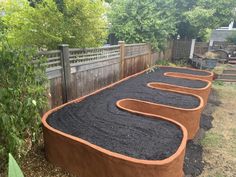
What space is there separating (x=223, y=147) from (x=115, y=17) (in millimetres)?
5947

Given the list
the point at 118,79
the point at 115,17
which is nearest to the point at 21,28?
the point at 118,79

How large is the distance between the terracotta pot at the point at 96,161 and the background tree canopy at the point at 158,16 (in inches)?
216

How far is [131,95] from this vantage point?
500 centimetres

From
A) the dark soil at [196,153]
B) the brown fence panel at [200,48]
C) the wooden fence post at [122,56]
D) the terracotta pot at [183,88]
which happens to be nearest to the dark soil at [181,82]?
the terracotta pot at [183,88]

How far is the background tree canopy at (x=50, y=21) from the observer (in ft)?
11.9

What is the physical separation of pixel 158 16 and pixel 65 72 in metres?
6.07

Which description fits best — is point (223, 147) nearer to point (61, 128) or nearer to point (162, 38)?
point (61, 128)

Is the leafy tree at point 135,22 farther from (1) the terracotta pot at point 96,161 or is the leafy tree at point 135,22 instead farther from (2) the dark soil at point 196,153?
(1) the terracotta pot at point 96,161

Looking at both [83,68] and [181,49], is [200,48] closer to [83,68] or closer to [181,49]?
[181,49]

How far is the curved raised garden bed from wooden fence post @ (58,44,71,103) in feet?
0.82

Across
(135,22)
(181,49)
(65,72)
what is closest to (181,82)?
(135,22)

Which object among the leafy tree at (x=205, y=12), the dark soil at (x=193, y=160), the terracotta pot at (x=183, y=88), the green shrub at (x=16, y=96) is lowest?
the dark soil at (x=193, y=160)

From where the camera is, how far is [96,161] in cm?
267

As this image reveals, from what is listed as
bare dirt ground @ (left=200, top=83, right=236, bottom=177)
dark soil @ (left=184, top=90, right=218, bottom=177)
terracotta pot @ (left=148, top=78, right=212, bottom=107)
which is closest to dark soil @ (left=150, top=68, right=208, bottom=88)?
terracotta pot @ (left=148, top=78, right=212, bottom=107)
